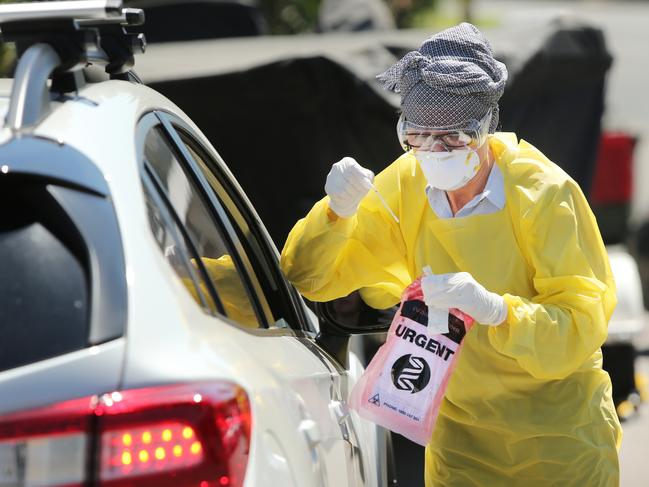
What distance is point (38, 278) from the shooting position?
2086mm

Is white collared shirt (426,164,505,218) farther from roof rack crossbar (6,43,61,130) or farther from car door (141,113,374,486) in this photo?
roof rack crossbar (6,43,61,130)

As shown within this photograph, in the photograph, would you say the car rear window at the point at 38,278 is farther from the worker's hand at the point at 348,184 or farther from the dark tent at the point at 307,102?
the dark tent at the point at 307,102

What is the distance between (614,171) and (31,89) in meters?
6.69

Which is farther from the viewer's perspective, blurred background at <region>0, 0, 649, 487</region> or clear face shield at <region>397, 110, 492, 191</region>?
blurred background at <region>0, 0, 649, 487</region>

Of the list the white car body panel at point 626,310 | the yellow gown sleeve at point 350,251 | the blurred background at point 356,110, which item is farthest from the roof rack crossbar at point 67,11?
the white car body panel at point 626,310

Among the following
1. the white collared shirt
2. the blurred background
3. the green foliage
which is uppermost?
the white collared shirt

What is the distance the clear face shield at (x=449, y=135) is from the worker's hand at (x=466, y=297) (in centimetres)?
39

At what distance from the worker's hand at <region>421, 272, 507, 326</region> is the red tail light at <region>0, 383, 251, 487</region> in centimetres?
105

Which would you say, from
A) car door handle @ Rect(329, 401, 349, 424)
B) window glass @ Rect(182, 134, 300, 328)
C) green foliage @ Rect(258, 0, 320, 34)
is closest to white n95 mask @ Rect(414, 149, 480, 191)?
window glass @ Rect(182, 134, 300, 328)

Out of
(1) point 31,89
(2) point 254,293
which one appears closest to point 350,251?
(2) point 254,293

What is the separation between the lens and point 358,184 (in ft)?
10.9

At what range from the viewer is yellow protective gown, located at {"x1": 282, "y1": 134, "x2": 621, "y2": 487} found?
3084 millimetres

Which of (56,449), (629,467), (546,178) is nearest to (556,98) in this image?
(629,467)

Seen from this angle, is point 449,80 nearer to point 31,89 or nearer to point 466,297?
point 466,297
